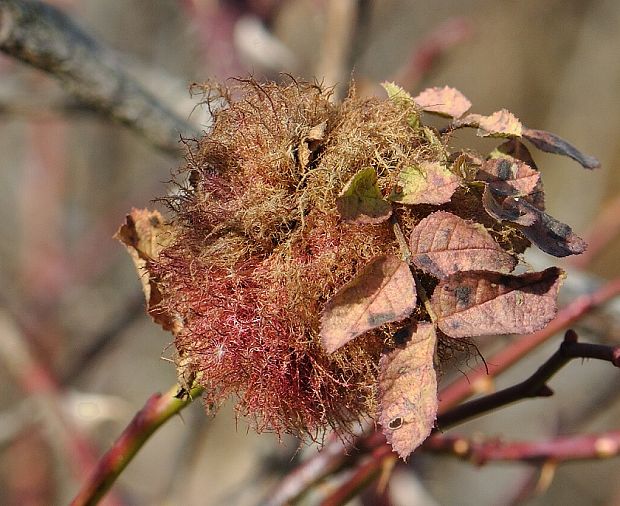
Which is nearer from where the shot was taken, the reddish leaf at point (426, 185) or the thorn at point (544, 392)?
the reddish leaf at point (426, 185)

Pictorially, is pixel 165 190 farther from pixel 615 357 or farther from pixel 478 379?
A: pixel 615 357

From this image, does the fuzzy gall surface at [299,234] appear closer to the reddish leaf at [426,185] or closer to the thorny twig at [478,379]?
the reddish leaf at [426,185]

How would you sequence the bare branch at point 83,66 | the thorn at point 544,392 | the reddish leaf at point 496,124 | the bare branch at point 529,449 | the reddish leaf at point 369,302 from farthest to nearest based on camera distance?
the bare branch at point 83,66
the bare branch at point 529,449
the thorn at point 544,392
the reddish leaf at point 496,124
the reddish leaf at point 369,302

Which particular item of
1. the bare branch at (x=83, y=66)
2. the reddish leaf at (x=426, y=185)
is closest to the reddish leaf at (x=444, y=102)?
the reddish leaf at (x=426, y=185)

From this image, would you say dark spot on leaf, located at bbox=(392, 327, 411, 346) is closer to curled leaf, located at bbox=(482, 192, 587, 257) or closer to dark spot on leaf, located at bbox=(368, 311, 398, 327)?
dark spot on leaf, located at bbox=(368, 311, 398, 327)

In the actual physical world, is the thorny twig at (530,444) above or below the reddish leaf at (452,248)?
below

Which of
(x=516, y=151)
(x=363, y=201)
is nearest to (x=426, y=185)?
(x=363, y=201)
